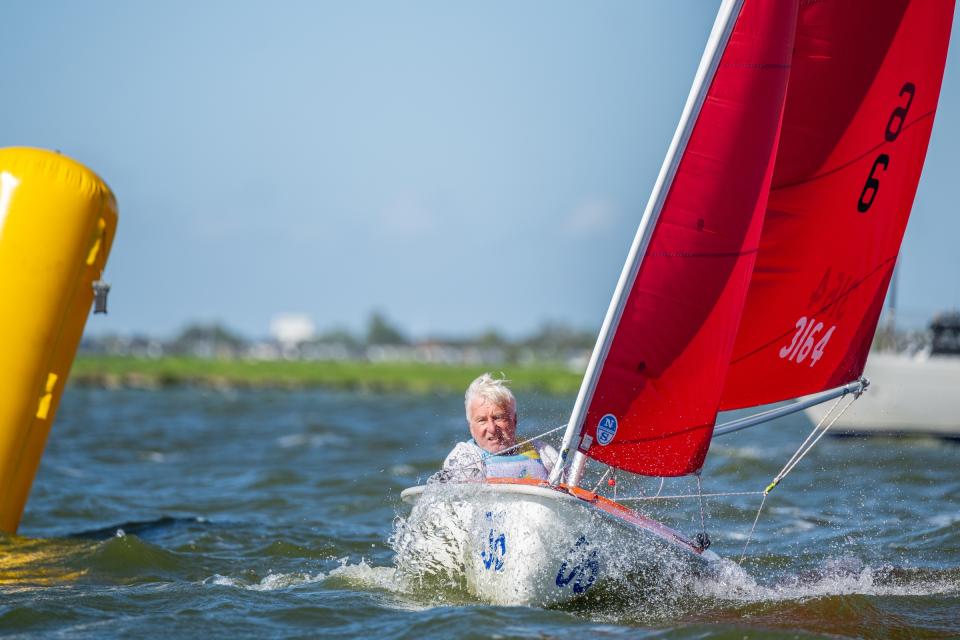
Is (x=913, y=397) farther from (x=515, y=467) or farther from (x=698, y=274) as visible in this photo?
(x=515, y=467)

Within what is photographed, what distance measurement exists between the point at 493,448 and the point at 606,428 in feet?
2.49

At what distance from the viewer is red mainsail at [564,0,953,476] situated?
7.37 meters

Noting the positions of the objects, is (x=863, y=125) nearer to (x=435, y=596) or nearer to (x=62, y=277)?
(x=435, y=596)

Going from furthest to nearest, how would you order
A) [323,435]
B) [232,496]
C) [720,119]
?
[323,435] < [232,496] < [720,119]

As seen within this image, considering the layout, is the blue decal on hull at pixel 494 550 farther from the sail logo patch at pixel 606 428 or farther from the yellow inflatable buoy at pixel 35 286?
the yellow inflatable buoy at pixel 35 286

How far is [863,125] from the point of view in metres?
8.58

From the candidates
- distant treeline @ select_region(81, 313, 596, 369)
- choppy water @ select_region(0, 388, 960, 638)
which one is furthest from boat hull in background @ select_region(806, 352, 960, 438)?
distant treeline @ select_region(81, 313, 596, 369)

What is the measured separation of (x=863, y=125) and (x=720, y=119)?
175 centimetres

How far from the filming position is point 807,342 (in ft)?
28.3

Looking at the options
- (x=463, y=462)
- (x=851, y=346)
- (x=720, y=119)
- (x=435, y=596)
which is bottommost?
(x=435, y=596)

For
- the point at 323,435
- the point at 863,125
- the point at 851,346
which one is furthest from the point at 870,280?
the point at 323,435

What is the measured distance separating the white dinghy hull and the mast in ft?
1.46

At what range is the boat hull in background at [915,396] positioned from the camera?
20594 millimetres

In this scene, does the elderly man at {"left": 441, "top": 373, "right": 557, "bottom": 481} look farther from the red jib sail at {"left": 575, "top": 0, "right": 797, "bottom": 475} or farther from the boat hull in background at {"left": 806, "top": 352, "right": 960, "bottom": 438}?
the boat hull in background at {"left": 806, "top": 352, "right": 960, "bottom": 438}
